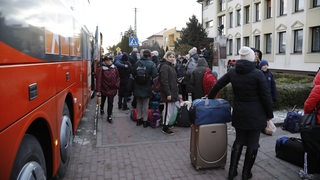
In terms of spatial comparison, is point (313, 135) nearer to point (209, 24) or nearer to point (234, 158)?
point (234, 158)

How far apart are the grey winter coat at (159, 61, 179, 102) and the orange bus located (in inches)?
118

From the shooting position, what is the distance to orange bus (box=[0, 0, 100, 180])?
2160 mm

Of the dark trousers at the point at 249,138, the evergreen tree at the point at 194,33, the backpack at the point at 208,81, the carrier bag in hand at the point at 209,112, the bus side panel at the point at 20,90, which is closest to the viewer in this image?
the bus side panel at the point at 20,90

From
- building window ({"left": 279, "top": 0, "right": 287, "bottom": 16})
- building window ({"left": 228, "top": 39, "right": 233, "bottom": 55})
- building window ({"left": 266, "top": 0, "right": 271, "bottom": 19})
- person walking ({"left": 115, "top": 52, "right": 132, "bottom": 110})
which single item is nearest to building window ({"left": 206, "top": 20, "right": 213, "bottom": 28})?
building window ({"left": 228, "top": 39, "right": 233, "bottom": 55})

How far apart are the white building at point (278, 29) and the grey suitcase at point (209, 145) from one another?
20271 millimetres

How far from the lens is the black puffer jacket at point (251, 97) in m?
4.33

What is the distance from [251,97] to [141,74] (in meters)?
4.03

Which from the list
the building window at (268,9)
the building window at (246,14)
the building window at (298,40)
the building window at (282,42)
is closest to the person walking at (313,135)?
the building window at (298,40)

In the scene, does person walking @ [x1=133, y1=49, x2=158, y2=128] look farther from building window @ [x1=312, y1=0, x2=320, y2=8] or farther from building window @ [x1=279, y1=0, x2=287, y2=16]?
building window @ [x1=279, y1=0, x2=287, y2=16]

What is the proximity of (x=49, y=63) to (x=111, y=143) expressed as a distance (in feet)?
11.9

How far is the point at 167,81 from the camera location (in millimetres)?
7090

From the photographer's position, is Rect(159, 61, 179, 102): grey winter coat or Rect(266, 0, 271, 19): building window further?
Rect(266, 0, 271, 19): building window

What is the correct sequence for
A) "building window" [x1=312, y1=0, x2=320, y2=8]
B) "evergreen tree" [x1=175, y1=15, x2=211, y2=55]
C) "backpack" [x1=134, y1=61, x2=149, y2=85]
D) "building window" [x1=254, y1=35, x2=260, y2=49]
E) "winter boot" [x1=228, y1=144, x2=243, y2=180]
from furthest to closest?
1. "evergreen tree" [x1=175, y1=15, x2=211, y2=55]
2. "building window" [x1=254, y1=35, x2=260, y2=49]
3. "building window" [x1=312, y1=0, x2=320, y2=8]
4. "backpack" [x1=134, y1=61, x2=149, y2=85]
5. "winter boot" [x1=228, y1=144, x2=243, y2=180]

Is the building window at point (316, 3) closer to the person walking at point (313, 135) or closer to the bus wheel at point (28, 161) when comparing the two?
the person walking at point (313, 135)
